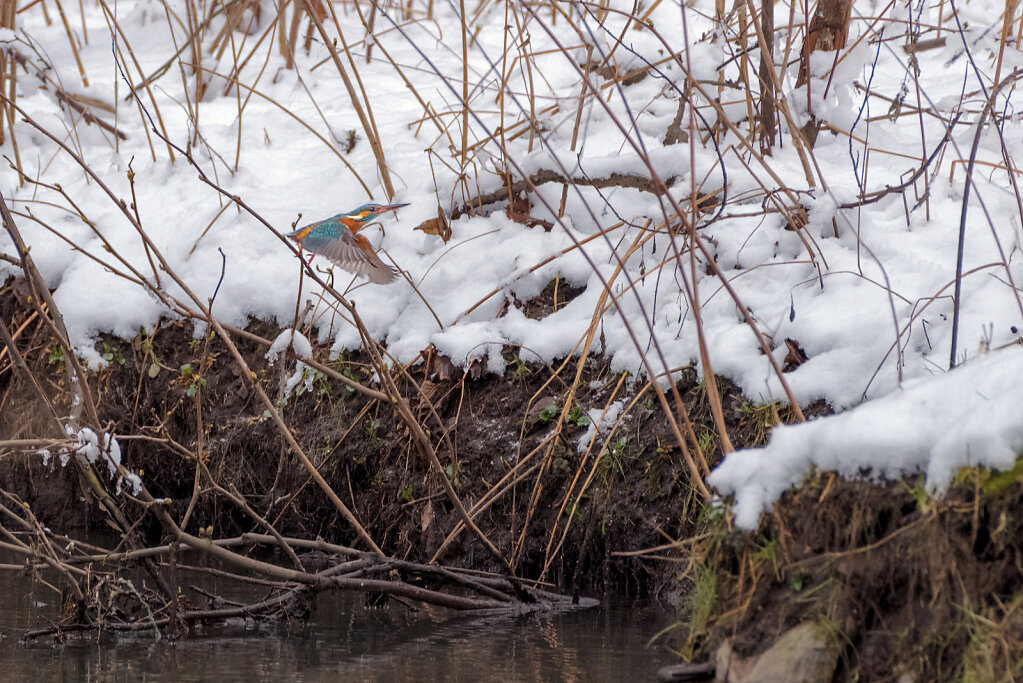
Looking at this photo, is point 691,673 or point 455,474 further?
point 455,474

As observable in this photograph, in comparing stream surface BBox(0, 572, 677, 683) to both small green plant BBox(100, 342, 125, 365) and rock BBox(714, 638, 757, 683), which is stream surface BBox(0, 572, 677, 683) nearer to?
rock BBox(714, 638, 757, 683)

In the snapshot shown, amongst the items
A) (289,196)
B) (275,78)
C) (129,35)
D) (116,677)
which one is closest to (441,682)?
(116,677)

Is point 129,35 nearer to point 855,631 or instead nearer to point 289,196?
point 289,196

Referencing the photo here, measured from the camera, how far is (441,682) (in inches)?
80.7

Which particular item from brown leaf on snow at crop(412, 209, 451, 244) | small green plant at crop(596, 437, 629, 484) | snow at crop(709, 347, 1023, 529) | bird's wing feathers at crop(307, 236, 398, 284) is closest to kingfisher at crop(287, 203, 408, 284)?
bird's wing feathers at crop(307, 236, 398, 284)

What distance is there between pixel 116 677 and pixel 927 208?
2524 millimetres

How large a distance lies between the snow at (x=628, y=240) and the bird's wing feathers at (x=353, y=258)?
0.17m

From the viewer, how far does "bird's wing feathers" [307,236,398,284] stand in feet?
10.1

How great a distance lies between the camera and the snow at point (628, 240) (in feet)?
7.26

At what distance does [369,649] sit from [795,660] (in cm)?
117

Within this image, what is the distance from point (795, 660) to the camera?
1428mm

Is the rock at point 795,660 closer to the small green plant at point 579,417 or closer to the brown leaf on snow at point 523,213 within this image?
the small green plant at point 579,417

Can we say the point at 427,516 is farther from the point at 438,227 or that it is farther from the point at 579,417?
the point at 438,227

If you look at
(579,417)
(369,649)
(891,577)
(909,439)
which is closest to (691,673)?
(891,577)
